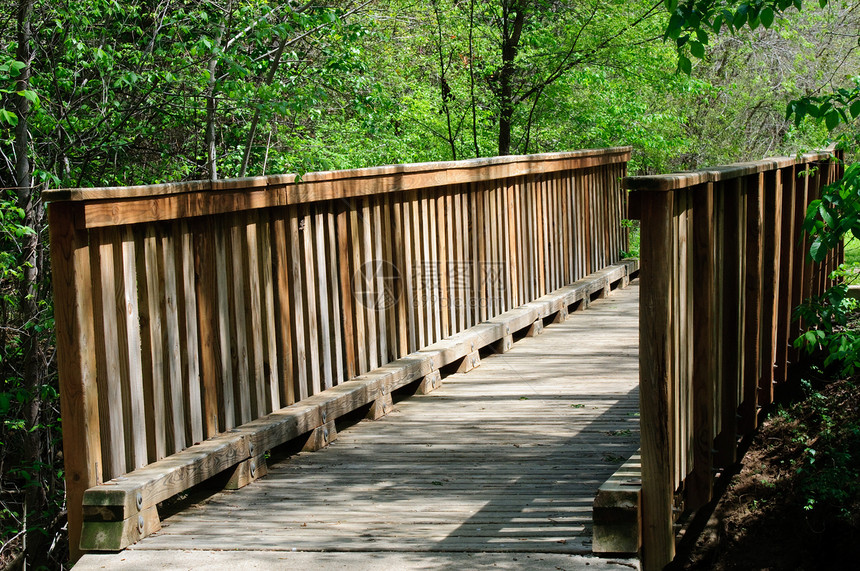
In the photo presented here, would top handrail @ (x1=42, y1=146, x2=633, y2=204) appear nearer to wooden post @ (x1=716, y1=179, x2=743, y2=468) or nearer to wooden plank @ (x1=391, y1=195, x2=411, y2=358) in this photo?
wooden plank @ (x1=391, y1=195, x2=411, y2=358)

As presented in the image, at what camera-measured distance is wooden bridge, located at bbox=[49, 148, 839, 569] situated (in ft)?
11.1

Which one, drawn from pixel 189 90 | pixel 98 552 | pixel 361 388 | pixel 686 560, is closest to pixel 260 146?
pixel 189 90

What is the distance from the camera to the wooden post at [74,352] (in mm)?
3387

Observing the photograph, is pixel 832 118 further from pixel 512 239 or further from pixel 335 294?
pixel 512 239

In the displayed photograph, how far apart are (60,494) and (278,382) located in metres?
2.98

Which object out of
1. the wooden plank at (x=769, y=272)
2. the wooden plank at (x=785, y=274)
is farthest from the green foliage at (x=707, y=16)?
the wooden plank at (x=785, y=274)

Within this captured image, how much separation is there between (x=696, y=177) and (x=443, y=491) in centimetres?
177

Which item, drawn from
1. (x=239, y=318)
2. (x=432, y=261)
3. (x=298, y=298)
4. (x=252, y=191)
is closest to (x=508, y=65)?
(x=432, y=261)

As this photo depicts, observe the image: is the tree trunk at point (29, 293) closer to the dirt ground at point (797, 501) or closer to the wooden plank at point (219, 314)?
the wooden plank at point (219, 314)

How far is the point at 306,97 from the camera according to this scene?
264 inches

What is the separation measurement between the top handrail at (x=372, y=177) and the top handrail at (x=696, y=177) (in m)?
1.90

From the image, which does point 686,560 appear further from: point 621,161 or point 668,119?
point 668,119

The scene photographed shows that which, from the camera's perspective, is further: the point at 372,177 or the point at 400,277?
the point at 400,277

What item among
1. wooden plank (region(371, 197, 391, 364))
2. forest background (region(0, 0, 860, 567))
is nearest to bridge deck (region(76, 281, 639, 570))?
wooden plank (region(371, 197, 391, 364))
